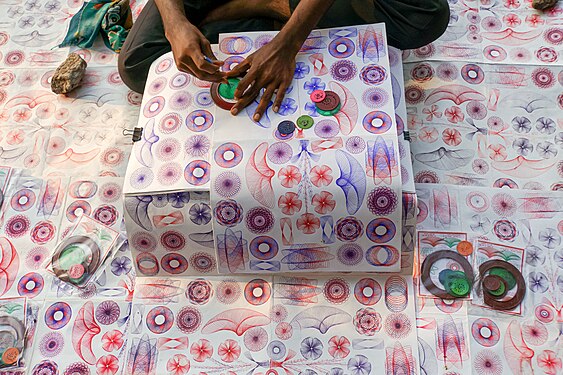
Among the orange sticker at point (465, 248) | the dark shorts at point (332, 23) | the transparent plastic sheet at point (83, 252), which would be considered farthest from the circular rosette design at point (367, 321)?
the dark shorts at point (332, 23)

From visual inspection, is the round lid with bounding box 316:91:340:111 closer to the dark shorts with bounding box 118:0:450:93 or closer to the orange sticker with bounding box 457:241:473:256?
the dark shorts with bounding box 118:0:450:93

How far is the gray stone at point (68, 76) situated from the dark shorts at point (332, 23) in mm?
174

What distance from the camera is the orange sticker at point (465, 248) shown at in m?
1.57

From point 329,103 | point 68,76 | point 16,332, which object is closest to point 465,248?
point 329,103

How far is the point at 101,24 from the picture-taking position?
6.55 ft

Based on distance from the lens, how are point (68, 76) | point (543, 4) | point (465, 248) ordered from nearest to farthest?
point (465, 248) → point (68, 76) → point (543, 4)

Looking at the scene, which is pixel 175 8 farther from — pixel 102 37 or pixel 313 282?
pixel 313 282

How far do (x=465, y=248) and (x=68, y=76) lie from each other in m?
1.03

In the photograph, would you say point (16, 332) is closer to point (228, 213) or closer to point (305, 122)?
point (228, 213)

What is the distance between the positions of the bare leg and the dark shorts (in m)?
0.01

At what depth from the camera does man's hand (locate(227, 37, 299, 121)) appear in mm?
1507

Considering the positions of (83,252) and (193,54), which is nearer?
(193,54)

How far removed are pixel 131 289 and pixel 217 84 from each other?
1.51ft

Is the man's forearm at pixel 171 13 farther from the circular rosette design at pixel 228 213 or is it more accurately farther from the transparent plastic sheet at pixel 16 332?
the transparent plastic sheet at pixel 16 332
